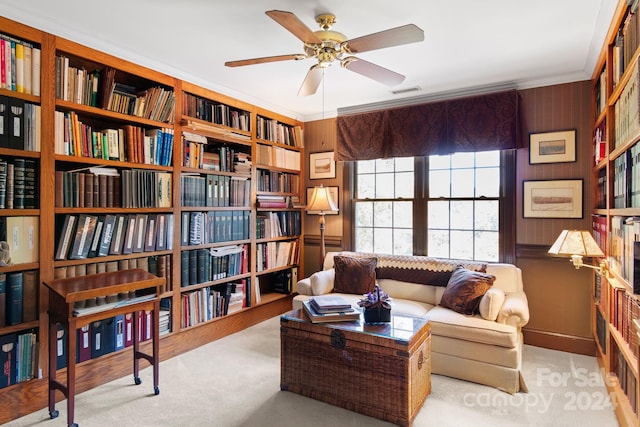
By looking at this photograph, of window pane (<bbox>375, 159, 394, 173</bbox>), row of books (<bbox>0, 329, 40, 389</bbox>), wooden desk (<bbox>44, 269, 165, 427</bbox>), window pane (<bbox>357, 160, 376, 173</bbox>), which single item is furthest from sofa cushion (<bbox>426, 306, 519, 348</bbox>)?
row of books (<bbox>0, 329, 40, 389</bbox>)

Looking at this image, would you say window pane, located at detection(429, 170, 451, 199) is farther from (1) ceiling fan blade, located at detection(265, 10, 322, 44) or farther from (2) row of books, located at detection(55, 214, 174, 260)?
(2) row of books, located at detection(55, 214, 174, 260)

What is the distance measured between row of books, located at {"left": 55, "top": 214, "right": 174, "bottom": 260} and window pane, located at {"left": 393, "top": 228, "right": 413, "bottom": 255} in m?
2.48

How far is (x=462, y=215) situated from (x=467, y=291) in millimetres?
1153

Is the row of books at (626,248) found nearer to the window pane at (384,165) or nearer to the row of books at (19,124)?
the window pane at (384,165)

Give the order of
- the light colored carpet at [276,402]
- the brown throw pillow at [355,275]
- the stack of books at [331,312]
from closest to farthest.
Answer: the light colored carpet at [276,402], the stack of books at [331,312], the brown throw pillow at [355,275]

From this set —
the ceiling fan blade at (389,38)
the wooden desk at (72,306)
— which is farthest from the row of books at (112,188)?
the ceiling fan blade at (389,38)

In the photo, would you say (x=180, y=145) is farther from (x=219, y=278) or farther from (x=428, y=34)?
(x=428, y=34)

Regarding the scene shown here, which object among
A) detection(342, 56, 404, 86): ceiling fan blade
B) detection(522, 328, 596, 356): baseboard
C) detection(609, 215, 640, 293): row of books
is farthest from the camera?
detection(522, 328, 596, 356): baseboard

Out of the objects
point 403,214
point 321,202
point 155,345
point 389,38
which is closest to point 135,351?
point 155,345

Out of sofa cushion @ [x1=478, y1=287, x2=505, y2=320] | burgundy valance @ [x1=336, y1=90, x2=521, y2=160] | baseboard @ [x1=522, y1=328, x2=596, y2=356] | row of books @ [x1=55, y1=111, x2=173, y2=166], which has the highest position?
burgundy valance @ [x1=336, y1=90, x2=521, y2=160]

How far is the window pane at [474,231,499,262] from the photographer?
12.3ft

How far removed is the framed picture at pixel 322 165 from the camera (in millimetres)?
4707

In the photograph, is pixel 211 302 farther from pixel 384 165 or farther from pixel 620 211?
pixel 620 211

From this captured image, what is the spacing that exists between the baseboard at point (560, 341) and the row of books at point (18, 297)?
4.10 m
